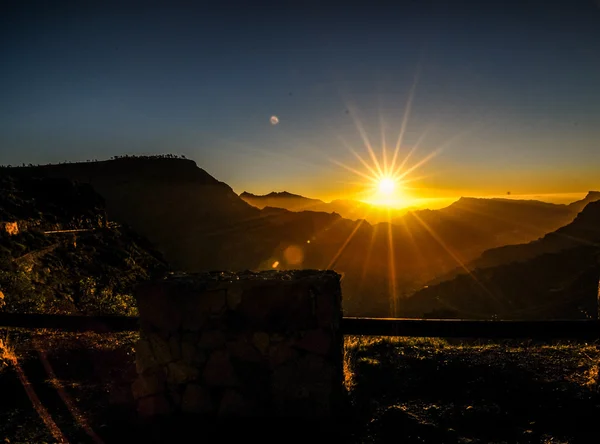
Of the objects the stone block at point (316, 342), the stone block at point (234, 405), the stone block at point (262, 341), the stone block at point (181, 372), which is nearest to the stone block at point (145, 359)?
the stone block at point (181, 372)

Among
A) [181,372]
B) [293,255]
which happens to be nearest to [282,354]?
[181,372]

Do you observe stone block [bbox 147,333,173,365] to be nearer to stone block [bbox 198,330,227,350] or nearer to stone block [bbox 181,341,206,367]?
stone block [bbox 181,341,206,367]

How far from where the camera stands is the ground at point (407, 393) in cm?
375

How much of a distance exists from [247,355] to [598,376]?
3.63m

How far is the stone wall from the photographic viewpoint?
A: 3977 mm

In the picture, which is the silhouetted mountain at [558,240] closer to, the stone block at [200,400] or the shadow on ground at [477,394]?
the shadow on ground at [477,394]

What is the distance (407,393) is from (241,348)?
1872mm

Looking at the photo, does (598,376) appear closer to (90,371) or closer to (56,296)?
(90,371)

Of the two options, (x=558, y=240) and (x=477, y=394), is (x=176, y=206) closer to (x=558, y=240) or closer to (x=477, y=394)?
(x=477, y=394)

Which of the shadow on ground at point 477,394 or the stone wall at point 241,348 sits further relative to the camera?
the stone wall at point 241,348

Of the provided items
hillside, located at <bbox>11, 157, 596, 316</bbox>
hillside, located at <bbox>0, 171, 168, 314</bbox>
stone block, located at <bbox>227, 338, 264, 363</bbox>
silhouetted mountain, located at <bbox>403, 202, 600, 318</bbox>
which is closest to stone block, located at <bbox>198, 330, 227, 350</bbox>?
stone block, located at <bbox>227, 338, 264, 363</bbox>

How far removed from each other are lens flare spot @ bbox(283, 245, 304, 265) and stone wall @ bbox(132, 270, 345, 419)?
8126cm

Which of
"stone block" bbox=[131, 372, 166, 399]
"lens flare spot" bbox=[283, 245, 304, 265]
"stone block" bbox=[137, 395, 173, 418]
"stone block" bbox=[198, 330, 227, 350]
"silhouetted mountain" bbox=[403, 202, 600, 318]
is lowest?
"silhouetted mountain" bbox=[403, 202, 600, 318]

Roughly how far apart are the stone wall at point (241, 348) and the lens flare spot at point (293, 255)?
81.3 m
